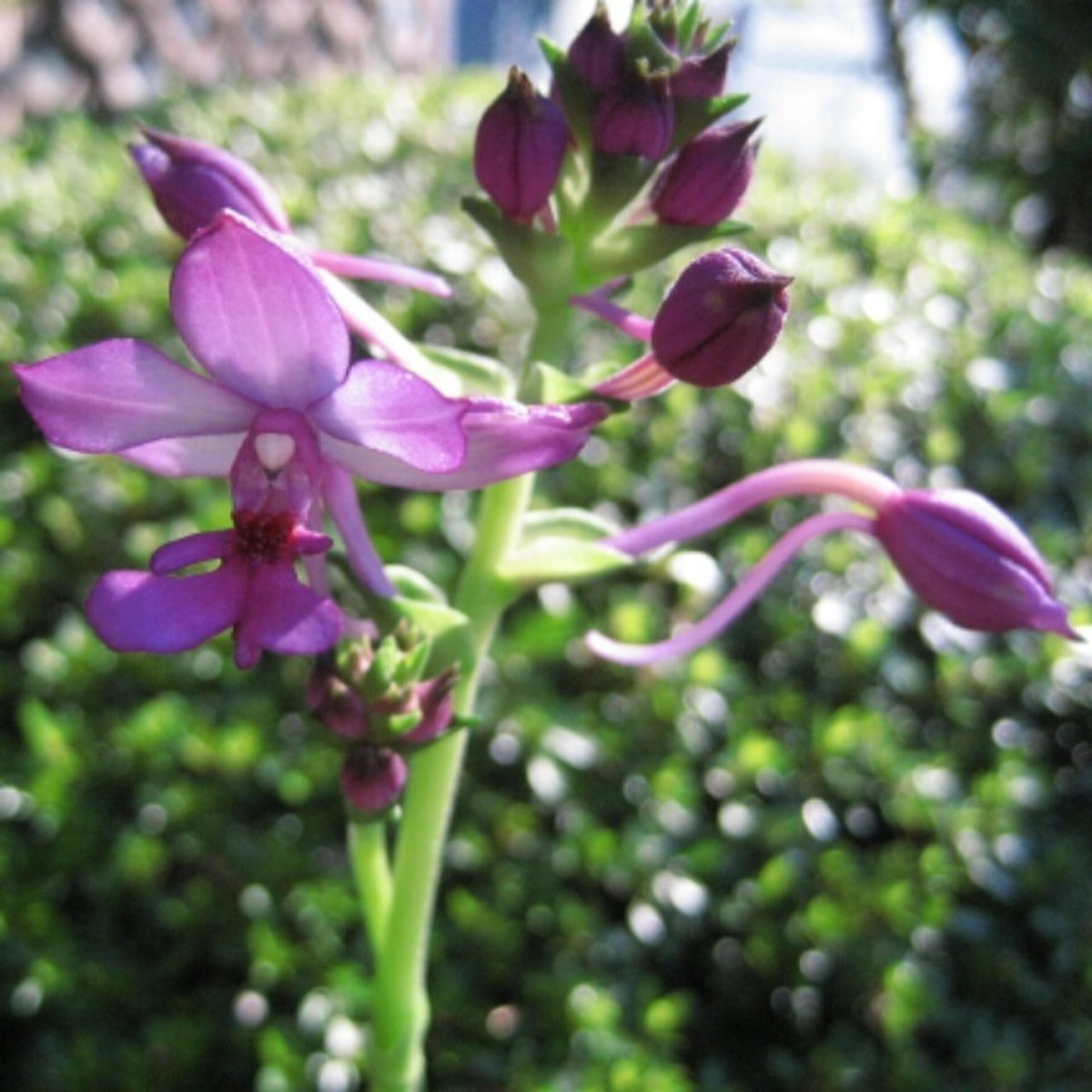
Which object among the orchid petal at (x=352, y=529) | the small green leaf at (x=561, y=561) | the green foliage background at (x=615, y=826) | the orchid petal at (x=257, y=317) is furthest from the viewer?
the green foliage background at (x=615, y=826)

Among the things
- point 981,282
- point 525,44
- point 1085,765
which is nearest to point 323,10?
point 525,44

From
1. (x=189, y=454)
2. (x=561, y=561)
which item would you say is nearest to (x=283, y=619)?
(x=189, y=454)

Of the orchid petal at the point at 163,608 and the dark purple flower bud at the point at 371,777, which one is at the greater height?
the orchid petal at the point at 163,608

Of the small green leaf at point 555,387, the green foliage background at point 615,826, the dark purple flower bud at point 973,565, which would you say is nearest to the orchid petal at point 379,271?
the small green leaf at point 555,387

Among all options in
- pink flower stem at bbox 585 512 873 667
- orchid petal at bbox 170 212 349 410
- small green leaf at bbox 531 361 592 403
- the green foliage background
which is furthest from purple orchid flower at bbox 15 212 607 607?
the green foliage background

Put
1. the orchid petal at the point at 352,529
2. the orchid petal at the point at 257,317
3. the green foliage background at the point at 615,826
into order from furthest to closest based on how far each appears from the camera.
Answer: the green foliage background at the point at 615,826, the orchid petal at the point at 352,529, the orchid petal at the point at 257,317

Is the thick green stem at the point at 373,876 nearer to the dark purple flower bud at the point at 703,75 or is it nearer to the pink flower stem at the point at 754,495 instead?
the pink flower stem at the point at 754,495

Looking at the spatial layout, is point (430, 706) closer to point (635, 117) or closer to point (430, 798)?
point (430, 798)
